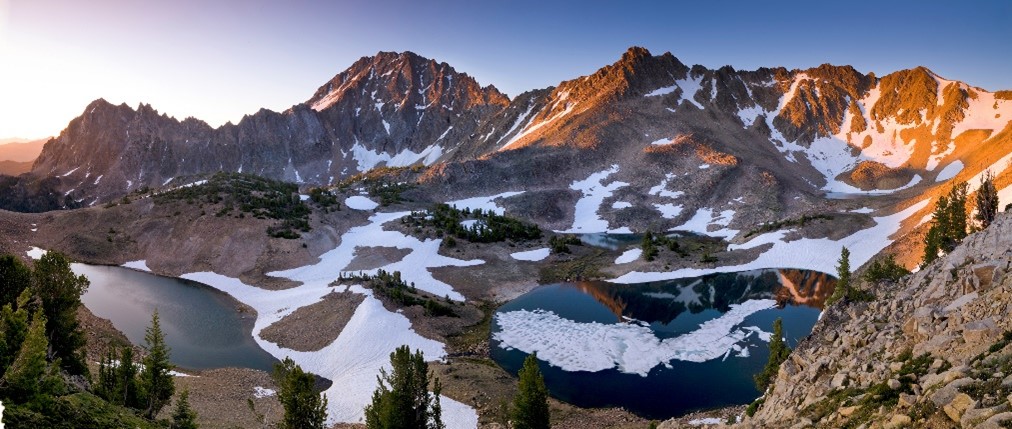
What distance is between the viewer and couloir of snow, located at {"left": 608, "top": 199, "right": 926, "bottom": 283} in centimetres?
6544

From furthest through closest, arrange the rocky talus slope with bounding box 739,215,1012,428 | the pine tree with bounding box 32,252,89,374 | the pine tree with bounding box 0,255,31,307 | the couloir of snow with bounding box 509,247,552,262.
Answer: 1. the couloir of snow with bounding box 509,247,552,262
2. the pine tree with bounding box 32,252,89,374
3. the pine tree with bounding box 0,255,31,307
4. the rocky talus slope with bounding box 739,215,1012,428

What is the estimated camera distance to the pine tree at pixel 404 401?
21.1m

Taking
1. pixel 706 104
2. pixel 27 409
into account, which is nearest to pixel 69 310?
pixel 27 409

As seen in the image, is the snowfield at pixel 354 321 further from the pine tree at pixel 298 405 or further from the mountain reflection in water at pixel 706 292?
the mountain reflection in water at pixel 706 292

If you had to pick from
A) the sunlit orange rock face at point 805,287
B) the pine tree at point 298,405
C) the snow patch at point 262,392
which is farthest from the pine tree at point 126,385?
the sunlit orange rock face at point 805,287

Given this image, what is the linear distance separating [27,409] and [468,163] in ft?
363

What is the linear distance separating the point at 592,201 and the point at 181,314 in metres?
79.4

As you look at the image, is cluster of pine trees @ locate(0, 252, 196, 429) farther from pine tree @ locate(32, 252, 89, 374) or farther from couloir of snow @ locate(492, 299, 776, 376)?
couloir of snow @ locate(492, 299, 776, 376)

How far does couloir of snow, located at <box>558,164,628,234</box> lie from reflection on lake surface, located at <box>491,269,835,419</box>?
35482mm

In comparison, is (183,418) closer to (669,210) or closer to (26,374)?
(26,374)

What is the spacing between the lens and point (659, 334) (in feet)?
151

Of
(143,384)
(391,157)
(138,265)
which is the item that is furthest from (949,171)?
(391,157)

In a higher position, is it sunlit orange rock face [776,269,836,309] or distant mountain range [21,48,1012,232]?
distant mountain range [21,48,1012,232]

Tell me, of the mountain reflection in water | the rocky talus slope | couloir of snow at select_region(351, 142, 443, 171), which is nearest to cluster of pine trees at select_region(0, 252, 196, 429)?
the rocky talus slope
